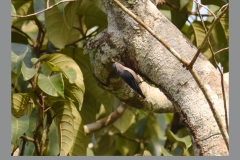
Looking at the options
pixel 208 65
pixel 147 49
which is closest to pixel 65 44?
pixel 147 49

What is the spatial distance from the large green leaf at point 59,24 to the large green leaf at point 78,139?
0.29 meters

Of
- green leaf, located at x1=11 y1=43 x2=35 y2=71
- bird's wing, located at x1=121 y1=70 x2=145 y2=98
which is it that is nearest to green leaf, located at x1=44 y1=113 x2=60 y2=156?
green leaf, located at x1=11 y1=43 x2=35 y2=71

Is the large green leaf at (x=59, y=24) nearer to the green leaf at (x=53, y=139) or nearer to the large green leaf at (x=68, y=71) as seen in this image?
the large green leaf at (x=68, y=71)

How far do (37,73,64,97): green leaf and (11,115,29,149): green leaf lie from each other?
10 cm

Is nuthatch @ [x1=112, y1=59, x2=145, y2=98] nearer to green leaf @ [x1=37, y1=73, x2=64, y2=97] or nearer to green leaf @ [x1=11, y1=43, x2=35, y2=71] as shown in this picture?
green leaf @ [x1=37, y1=73, x2=64, y2=97]

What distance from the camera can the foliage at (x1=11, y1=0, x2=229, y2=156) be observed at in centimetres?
163

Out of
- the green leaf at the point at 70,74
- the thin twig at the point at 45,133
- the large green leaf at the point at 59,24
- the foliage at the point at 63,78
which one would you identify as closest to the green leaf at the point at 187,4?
the foliage at the point at 63,78

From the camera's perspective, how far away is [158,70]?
1319 mm

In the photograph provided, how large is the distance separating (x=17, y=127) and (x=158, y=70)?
46 cm

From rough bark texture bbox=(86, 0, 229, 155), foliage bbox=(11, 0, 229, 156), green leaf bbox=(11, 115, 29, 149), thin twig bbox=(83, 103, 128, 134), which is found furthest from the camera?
thin twig bbox=(83, 103, 128, 134)

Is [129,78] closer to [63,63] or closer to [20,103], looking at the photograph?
[63,63]

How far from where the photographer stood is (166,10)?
192 cm

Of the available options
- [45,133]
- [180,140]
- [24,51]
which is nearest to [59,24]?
[24,51]

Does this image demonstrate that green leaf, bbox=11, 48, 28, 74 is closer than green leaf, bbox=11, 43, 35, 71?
Yes
